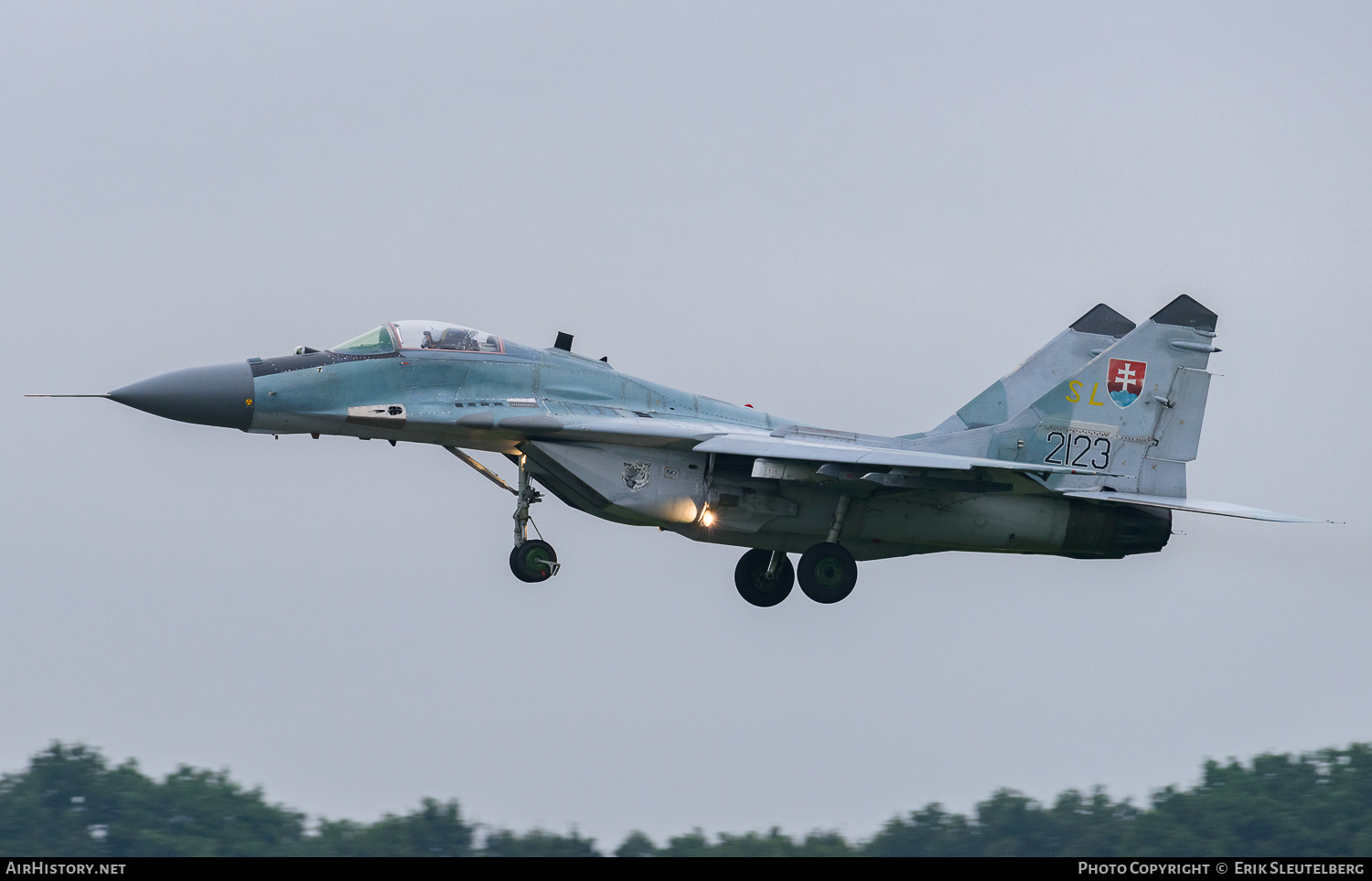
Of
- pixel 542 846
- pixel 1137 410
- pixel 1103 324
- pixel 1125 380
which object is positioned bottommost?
pixel 542 846

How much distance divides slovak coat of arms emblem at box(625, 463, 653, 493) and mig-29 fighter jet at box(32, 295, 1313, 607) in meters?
0.02

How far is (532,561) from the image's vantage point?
23422 millimetres

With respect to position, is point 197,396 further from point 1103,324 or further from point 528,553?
point 1103,324

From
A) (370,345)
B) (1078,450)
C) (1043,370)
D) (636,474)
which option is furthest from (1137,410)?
(370,345)

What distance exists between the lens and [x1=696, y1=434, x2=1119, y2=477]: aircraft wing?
22.9m

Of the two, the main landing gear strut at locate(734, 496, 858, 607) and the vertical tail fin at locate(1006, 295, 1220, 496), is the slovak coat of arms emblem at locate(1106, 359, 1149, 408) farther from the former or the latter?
the main landing gear strut at locate(734, 496, 858, 607)

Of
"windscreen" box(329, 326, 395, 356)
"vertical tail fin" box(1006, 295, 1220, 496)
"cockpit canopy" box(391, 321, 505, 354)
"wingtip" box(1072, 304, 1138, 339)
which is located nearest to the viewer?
"windscreen" box(329, 326, 395, 356)

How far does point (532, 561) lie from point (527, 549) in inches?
7.0

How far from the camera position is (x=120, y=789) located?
36125 millimetres

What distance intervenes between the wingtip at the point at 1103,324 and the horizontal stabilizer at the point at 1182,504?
3.61m

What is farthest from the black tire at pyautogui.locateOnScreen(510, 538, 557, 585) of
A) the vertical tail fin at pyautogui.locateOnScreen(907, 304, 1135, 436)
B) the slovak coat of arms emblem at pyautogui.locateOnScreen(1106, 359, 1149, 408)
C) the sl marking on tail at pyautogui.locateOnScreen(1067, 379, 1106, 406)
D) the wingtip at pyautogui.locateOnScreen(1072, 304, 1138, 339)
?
the wingtip at pyautogui.locateOnScreen(1072, 304, 1138, 339)

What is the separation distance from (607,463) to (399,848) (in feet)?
39.5

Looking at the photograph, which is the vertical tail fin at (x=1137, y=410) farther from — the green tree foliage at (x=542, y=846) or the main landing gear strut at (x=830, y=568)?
the green tree foliage at (x=542, y=846)
